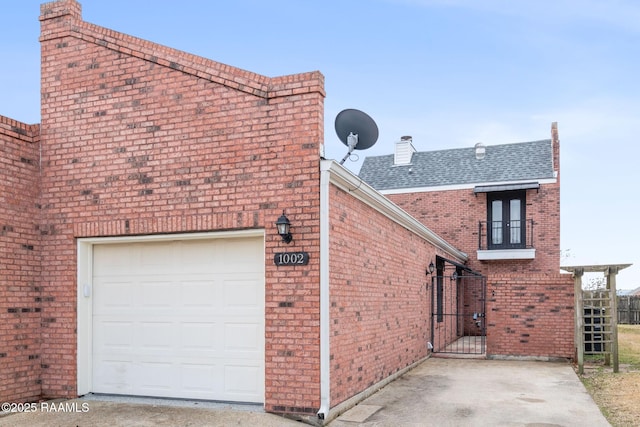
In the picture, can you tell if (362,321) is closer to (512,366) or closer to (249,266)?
(249,266)

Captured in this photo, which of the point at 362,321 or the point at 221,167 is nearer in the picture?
the point at 221,167

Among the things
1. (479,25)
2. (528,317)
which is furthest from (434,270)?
(479,25)

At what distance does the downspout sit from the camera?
6.69 meters

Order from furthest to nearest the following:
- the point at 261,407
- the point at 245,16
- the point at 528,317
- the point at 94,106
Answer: the point at 528,317, the point at 245,16, the point at 94,106, the point at 261,407

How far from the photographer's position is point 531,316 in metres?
13.6

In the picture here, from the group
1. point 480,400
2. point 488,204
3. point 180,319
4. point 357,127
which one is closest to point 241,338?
point 180,319

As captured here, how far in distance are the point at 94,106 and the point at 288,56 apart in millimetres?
3942

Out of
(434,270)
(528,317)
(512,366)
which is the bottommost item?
(512,366)

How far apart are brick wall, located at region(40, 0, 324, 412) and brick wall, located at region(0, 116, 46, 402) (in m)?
0.16

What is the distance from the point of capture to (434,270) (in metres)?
15.0

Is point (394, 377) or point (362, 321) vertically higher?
point (362, 321)

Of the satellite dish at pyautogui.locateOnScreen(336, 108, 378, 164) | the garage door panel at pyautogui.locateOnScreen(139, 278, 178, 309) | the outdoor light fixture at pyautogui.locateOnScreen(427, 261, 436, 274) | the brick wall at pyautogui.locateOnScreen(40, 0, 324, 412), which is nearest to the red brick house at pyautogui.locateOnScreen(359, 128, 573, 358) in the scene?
the outdoor light fixture at pyautogui.locateOnScreen(427, 261, 436, 274)

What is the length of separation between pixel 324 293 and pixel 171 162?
276 cm

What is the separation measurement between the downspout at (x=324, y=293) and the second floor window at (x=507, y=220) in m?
15.9
